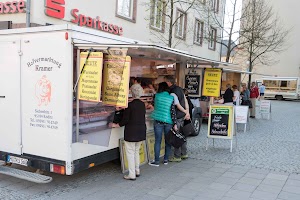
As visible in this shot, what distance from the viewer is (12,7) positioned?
30.2 feet

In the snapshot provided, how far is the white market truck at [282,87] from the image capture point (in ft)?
105

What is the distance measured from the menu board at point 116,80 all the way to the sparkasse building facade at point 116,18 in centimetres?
514

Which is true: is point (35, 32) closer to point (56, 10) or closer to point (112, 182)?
point (112, 182)

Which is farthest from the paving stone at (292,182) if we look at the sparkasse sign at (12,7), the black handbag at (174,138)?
the sparkasse sign at (12,7)

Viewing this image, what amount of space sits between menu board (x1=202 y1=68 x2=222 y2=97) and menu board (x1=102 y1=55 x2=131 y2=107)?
4.28 meters

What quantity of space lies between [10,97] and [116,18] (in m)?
7.82

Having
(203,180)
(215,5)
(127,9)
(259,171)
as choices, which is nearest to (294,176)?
(259,171)

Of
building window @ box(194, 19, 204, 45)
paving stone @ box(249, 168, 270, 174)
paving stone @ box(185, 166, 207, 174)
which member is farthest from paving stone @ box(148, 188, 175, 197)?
building window @ box(194, 19, 204, 45)

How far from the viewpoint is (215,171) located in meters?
6.28

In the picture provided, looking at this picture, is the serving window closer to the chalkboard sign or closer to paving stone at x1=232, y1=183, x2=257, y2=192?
paving stone at x1=232, y1=183, x2=257, y2=192

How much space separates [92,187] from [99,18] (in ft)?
25.1

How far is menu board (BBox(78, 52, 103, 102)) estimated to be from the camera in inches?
185

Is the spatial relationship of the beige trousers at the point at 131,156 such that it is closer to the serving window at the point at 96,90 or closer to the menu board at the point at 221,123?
the serving window at the point at 96,90

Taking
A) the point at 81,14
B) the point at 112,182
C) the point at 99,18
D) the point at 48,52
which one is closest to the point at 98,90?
the point at 48,52
